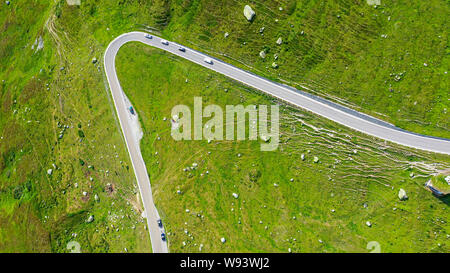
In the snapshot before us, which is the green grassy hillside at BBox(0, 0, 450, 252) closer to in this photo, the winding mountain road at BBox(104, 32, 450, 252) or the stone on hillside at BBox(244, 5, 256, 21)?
the stone on hillside at BBox(244, 5, 256, 21)

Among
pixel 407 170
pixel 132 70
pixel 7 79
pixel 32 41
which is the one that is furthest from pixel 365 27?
pixel 7 79

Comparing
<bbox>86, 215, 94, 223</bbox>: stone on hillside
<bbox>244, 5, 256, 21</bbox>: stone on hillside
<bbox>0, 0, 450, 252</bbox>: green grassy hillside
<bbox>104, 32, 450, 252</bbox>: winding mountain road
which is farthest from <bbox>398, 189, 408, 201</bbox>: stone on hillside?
<bbox>86, 215, 94, 223</bbox>: stone on hillside

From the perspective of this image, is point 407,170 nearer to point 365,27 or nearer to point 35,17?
point 365,27

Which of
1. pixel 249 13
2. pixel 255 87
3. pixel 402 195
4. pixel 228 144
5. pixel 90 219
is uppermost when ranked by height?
pixel 249 13

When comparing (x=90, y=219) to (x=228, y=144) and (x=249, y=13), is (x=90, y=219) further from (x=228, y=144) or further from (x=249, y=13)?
(x=249, y=13)

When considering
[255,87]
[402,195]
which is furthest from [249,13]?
[402,195]
